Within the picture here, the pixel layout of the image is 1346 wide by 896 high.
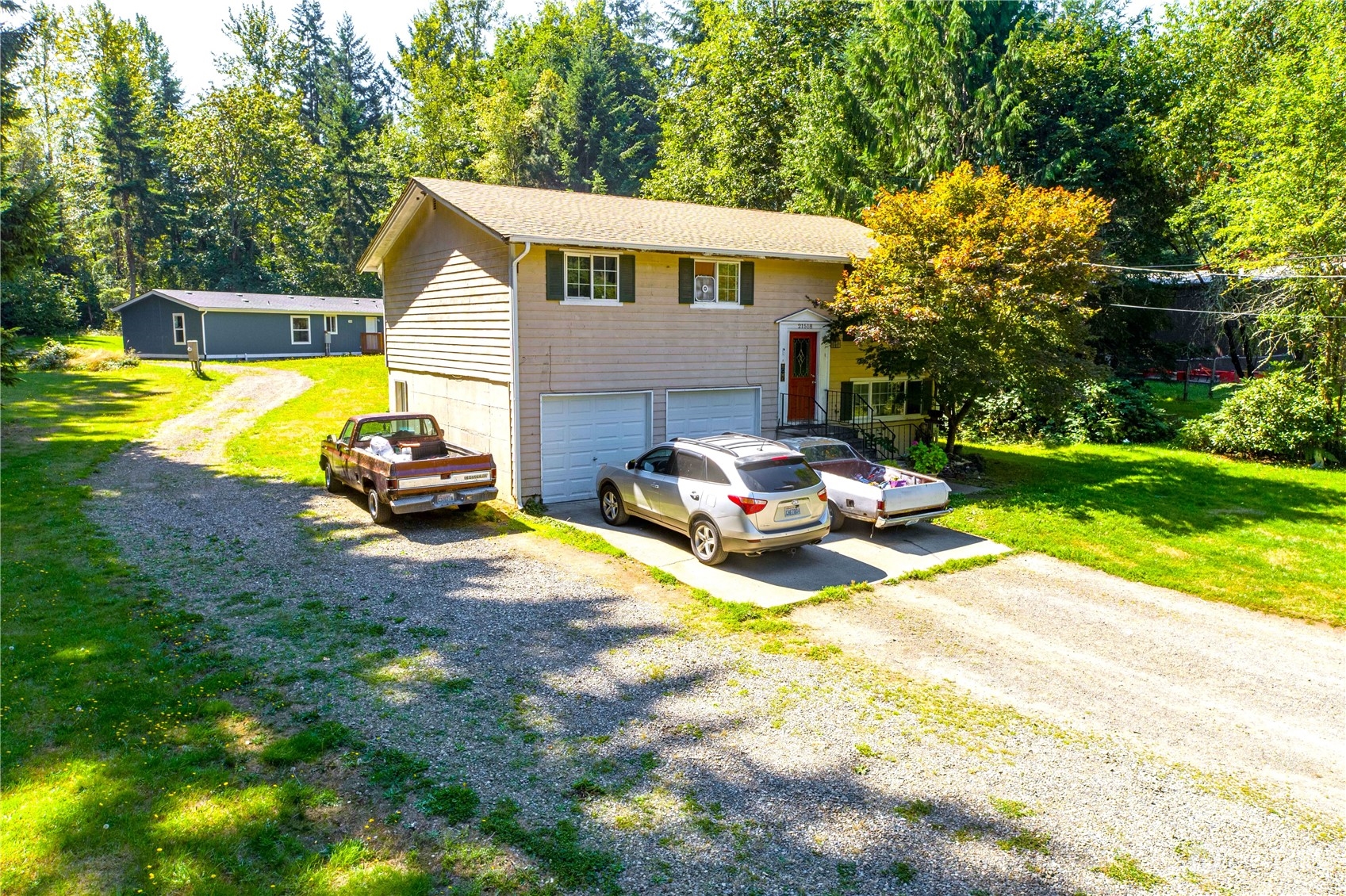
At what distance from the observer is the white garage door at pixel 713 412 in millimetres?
16688

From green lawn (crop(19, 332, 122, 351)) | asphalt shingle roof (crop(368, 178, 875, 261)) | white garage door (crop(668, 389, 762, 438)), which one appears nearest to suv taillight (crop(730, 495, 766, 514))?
white garage door (crop(668, 389, 762, 438))

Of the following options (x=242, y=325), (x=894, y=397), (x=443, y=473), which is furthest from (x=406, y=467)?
(x=242, y=325)

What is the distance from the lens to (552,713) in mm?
6961

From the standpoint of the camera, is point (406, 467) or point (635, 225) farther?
point (635, 225)

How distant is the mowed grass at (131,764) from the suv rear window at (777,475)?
21.7 feet

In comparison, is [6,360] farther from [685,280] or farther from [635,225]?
[685,280]

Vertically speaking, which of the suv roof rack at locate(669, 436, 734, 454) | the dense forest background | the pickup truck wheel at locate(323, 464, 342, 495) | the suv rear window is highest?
the dense forest background

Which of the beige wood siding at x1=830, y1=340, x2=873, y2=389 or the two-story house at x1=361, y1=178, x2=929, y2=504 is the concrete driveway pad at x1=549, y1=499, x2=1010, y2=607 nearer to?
the two-story house at x1=361, y1=178, x2=929, y2=504

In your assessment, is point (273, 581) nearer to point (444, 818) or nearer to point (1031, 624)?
point (444, 818)

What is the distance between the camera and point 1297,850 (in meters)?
5.33

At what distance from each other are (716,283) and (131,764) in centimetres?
1373

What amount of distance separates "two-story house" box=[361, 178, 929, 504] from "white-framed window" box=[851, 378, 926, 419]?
0.19 feet

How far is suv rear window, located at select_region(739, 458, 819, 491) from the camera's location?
1096 centimetres

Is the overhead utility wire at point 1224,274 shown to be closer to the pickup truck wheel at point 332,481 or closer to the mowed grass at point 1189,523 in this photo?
the mowed grass at point 1189,523
